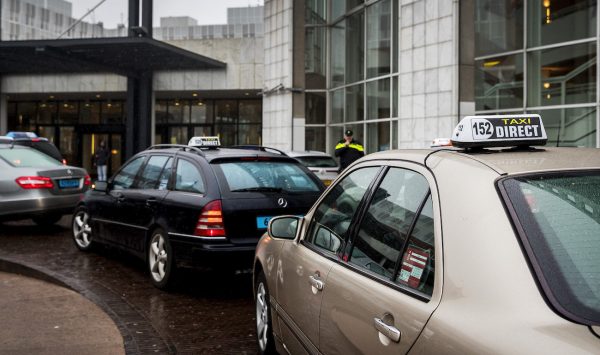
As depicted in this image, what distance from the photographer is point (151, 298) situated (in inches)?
240

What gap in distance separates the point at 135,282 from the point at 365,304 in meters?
4.97

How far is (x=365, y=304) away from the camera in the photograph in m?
2.37

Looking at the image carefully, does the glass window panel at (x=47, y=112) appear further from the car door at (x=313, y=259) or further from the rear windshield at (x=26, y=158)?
the car door at (x=313, y=259)

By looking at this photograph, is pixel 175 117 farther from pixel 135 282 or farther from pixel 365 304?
pixel 365 304

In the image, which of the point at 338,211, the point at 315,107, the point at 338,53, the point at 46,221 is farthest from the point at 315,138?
→ the point at 338,211

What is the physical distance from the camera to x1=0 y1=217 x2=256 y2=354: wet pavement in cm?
473

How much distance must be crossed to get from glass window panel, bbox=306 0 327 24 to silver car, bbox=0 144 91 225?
14.3 m

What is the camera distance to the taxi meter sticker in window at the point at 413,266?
2174mm

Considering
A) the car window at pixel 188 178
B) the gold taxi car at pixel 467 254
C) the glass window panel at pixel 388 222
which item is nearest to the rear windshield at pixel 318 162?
the car window at pixel 188 178

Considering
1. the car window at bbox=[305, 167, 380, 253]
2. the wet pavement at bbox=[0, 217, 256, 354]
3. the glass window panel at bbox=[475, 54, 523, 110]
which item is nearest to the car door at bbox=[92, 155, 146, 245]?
the wet pavement at bbox=[0, 217, 256, 354]

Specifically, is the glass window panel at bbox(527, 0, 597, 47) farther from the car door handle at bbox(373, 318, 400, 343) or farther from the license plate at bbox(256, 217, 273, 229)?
the car door handle at bbox(373, 318, 400, 343)

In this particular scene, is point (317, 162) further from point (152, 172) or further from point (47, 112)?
point (47, 112)

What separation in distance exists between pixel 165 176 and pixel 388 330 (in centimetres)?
515

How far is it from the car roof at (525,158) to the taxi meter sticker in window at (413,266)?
389mm
